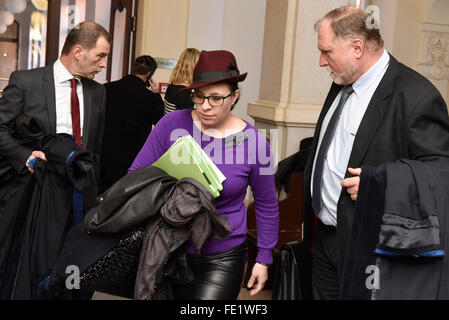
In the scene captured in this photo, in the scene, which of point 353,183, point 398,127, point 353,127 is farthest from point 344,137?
point 353,183

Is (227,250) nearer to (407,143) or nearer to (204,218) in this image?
(204,218)

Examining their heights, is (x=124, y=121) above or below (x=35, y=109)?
below

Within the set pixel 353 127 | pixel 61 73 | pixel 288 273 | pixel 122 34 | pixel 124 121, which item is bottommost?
pixel 288 273

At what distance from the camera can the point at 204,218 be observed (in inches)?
82.6

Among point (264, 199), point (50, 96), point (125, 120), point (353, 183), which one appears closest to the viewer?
point (353, 183)

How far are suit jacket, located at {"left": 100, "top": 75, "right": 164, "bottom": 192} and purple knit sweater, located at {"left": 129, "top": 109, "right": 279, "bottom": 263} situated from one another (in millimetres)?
2254

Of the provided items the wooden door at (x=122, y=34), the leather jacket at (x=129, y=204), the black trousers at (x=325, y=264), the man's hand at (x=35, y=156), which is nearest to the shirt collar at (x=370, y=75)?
the black trousers at (x=325, y=264)

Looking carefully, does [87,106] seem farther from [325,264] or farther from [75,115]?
[325,264]

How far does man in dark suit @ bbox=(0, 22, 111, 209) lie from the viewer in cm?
283

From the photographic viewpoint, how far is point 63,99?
117 inches

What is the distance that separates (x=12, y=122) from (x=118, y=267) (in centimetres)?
108

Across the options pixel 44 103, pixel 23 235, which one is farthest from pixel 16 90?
pixel 23 235

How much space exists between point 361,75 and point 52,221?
1.42 metres

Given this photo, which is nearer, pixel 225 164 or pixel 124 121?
pixel 225 164
